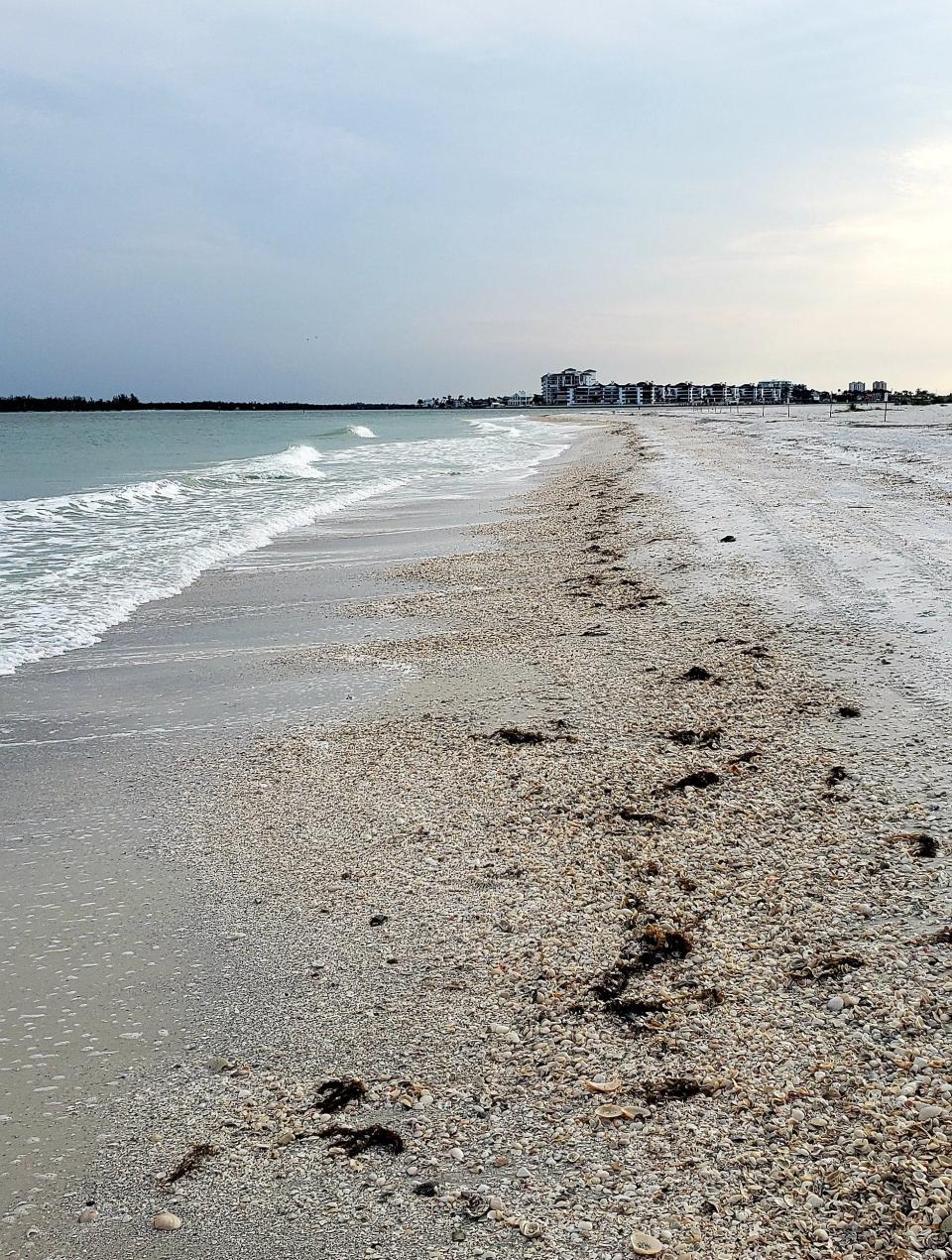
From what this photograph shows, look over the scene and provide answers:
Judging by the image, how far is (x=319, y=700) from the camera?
5.65m

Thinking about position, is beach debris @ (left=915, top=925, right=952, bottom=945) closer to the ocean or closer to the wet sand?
the wet sand

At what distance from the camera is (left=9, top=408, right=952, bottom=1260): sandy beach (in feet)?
6.55

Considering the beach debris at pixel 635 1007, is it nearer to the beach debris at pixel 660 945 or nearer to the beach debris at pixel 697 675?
the beach debris at pixel 660 945

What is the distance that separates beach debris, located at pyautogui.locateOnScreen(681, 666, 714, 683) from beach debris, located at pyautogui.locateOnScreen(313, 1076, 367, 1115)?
3.51 meters

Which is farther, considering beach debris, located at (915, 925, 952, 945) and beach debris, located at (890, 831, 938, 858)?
beach debris, located at (890, 831, 938, 858)

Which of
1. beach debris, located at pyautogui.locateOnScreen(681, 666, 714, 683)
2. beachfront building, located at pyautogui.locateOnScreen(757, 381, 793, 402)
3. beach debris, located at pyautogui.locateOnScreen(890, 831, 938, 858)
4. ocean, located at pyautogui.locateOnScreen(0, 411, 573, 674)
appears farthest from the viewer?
beachfront building, located at pyautogui.locateOnScreen(757, 381, 793, 402)

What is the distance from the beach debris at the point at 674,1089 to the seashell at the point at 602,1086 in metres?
0.07

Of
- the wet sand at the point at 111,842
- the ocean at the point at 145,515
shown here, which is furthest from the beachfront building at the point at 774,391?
the wet sand at the point at 111,842

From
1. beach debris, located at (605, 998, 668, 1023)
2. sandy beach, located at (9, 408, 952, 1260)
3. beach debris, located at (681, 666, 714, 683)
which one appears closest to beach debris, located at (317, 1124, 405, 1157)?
sandy beach, located at (9, 408, 952, 1260)

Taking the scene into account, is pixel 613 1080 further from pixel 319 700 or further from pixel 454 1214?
pixel 319 700

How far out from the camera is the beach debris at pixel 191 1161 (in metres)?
2.15

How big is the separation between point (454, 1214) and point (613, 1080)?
0.54 metres

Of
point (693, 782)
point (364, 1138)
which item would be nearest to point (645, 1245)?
point (364, 1138)

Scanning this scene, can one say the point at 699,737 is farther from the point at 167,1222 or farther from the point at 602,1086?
the point at 167,1222
